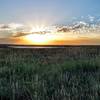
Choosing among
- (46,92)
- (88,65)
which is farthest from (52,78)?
(88,65)

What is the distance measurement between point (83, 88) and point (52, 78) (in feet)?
4.05

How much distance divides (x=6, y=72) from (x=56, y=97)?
3627 mm

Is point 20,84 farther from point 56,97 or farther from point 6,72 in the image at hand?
point 6,72

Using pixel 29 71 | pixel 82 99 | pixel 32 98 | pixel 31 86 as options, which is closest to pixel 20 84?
pixel 31 86

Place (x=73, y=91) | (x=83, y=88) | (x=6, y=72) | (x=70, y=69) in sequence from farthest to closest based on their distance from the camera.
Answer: (x=70, y=69) < (x=6, y=72) < (x=83, y=88) < (x=73, y=91)

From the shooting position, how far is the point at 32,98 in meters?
4.36

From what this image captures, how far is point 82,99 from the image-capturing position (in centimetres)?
432

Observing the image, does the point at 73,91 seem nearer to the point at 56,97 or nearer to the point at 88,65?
the point at 56,97

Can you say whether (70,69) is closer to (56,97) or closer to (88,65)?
(88,65)

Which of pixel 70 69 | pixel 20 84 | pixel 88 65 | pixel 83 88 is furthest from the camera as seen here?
pixel 88 65

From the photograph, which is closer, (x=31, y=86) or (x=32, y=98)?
(x=32, y=98)

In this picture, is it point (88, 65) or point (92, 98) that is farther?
point (88, 65)

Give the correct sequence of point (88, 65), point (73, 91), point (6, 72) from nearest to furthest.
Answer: point (73, 91) → point (6, 72) → point (88, 65)

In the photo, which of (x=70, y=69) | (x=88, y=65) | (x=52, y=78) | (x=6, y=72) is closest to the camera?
(x=52, y=78)
